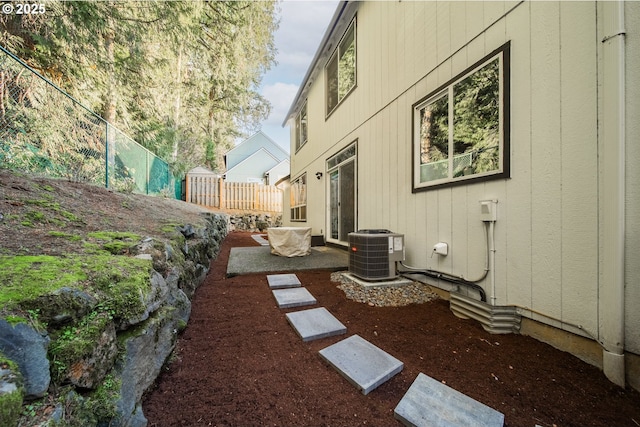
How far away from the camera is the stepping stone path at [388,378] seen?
136 cm

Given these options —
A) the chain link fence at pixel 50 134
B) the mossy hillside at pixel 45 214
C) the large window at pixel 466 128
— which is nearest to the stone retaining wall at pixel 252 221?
the chain link fence at pixel 50 134

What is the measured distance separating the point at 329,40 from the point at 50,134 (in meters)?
6.23

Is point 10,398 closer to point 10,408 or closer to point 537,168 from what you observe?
point 10,408

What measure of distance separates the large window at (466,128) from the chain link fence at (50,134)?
5.51 meters

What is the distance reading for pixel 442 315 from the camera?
270 cm

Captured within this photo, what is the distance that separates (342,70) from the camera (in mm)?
6230

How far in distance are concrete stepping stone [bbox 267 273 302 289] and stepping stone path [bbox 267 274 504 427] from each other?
2.97 feet

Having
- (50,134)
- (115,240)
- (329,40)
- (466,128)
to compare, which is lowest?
(115,240)

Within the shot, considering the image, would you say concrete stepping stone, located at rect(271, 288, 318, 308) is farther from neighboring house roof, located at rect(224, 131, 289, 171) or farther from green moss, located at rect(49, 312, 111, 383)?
neighboring house roof, located at rect(224, 131, 289, 171)

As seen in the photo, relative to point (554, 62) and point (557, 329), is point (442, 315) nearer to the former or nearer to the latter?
point (557, 329)

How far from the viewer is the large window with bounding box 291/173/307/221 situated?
29.8 feet

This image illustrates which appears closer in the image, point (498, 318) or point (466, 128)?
point (498, 318)

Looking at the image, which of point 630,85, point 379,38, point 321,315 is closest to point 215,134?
point 379,38

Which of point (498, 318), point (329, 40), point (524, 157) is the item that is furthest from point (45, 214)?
point (329, 40)
